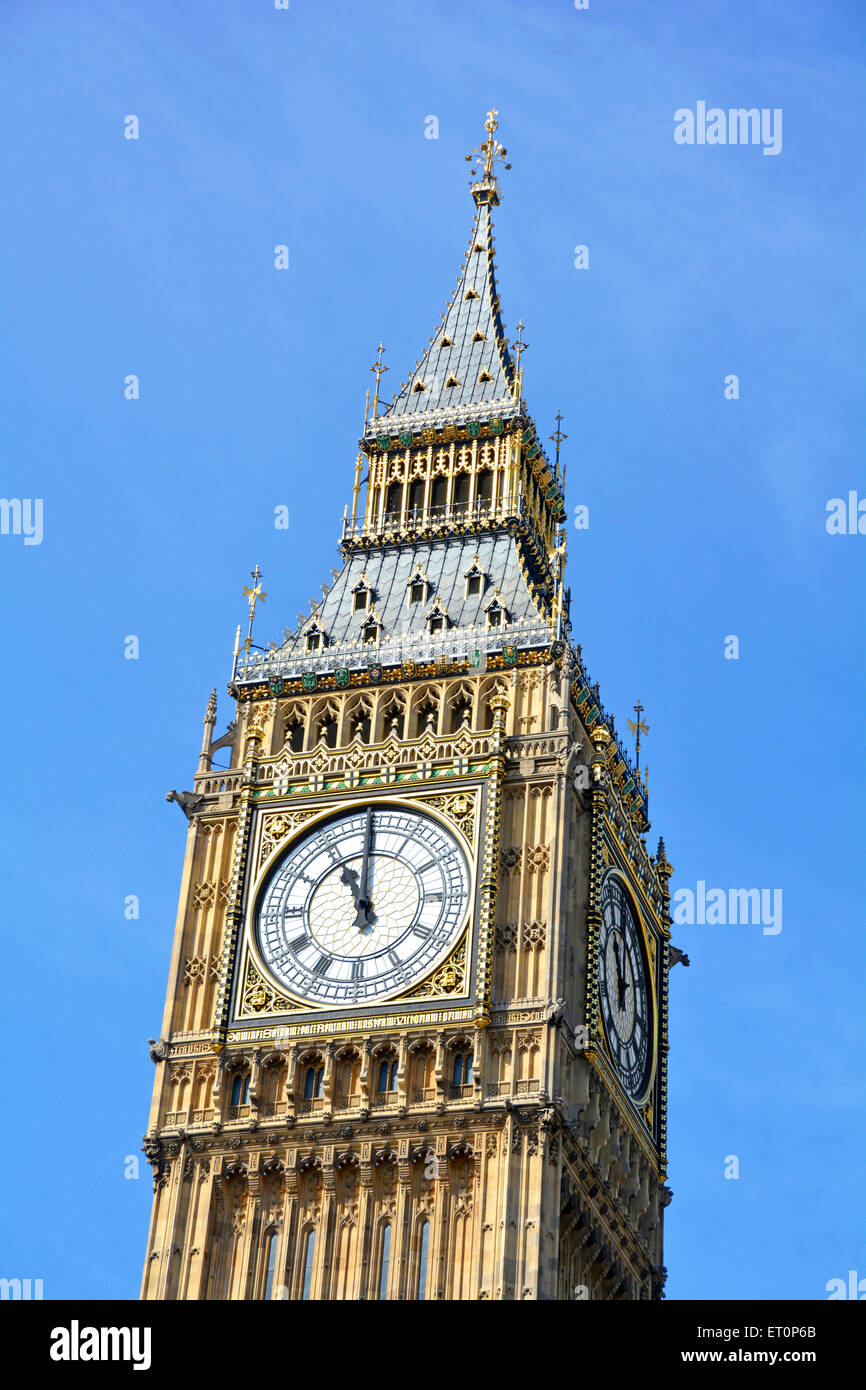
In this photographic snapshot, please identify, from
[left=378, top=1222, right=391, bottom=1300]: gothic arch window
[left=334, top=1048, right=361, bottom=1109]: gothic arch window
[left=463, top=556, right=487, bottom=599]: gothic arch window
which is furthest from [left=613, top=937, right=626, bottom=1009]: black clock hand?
[left=463, top=556, right=487, bottom=599]: gothic arch window

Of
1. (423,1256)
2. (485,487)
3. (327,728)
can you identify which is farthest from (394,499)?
(423,1256)

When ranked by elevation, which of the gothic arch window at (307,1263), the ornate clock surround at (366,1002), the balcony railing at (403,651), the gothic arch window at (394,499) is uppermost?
the gothic arch window at (394,499)

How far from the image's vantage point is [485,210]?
79.2 meters

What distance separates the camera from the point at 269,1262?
5866 cm

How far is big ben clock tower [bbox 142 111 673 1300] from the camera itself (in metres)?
58.4

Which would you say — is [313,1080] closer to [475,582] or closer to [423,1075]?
[423,1075]

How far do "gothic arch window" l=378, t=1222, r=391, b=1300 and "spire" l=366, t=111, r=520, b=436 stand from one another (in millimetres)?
22473

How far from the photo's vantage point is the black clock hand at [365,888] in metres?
61.4

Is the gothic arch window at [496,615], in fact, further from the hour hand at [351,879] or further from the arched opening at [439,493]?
the hour hand at [351,879]

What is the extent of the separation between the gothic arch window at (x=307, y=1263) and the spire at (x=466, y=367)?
22.4 m

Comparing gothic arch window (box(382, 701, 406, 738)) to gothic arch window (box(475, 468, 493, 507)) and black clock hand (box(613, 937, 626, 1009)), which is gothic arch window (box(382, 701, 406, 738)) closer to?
black clock hand (box(613, 937, 626, 1009))

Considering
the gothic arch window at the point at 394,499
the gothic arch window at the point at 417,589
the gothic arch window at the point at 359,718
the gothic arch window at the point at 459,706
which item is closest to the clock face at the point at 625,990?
the gothic arch window at the point at 459,706
